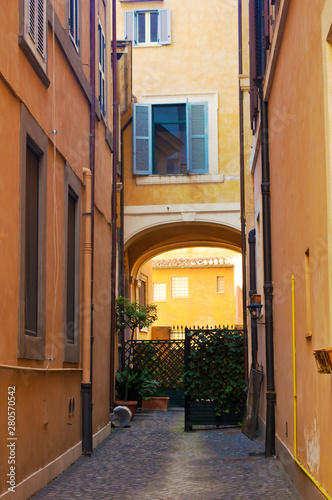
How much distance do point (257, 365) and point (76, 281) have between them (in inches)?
156

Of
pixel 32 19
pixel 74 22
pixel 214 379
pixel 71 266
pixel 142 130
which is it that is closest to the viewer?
pixel 32 19

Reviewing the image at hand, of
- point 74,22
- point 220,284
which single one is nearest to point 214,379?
point 74,22

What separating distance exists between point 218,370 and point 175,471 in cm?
515

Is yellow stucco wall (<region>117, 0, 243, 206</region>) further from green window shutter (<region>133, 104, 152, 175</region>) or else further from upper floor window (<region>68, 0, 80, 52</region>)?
upper floor window (<region>68, 0, 80, 52</region>)

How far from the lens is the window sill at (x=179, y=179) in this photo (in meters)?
18.3

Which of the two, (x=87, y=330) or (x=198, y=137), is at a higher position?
(x=198, y=137)

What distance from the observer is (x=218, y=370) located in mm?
13695

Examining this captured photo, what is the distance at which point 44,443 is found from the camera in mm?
7633

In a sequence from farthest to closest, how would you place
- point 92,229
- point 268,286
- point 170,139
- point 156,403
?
point 170,139
point 156,403
point 92,229
point 268,286

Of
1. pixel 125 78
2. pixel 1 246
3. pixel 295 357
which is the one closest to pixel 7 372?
pixel 1 246

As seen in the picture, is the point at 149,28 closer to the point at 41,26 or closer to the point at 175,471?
the point at 41,26

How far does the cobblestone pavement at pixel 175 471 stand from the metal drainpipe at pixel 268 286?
1.40 ft

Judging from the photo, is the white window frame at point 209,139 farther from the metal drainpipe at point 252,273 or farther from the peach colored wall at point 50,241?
the peach colored wall at point 50,241

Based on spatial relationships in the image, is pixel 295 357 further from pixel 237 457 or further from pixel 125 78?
pixel 125 78
